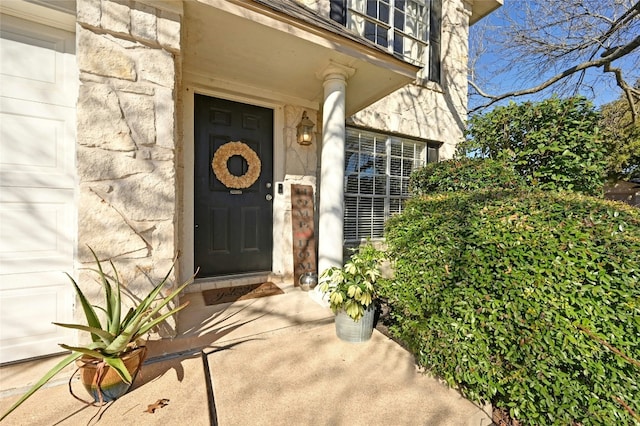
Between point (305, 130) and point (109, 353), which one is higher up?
point (305, 130)

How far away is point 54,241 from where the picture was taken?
63.6 inches

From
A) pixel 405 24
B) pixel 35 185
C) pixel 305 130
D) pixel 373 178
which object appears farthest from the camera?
pixel 405 24

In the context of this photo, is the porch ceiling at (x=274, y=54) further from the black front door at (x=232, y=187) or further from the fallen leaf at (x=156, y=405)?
the fallen leaf at (x=156, y=405)

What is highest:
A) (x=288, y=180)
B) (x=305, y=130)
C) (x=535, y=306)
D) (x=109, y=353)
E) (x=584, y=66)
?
(x=584, y=66)

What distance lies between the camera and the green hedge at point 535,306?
3.67 ft

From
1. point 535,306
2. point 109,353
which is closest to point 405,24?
point 535,306

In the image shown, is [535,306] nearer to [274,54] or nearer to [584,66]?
[274,54]

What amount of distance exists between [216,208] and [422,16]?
4.96 meters

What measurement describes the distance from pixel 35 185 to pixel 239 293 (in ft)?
5.91

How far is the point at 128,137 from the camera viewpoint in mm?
1618

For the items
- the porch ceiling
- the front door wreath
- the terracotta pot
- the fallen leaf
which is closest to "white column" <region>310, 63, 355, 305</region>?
the porch ceiling

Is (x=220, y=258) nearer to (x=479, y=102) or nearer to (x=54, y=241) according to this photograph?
(x=54, y=241)

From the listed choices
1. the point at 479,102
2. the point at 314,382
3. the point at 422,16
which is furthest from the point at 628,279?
the point at 479,102

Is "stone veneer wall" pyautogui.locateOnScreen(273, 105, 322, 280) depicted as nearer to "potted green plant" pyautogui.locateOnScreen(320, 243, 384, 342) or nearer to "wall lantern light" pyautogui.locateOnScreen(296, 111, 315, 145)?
"wall lantern light" pyautogui.locateOnScreen(296, 111, 315, 145)
